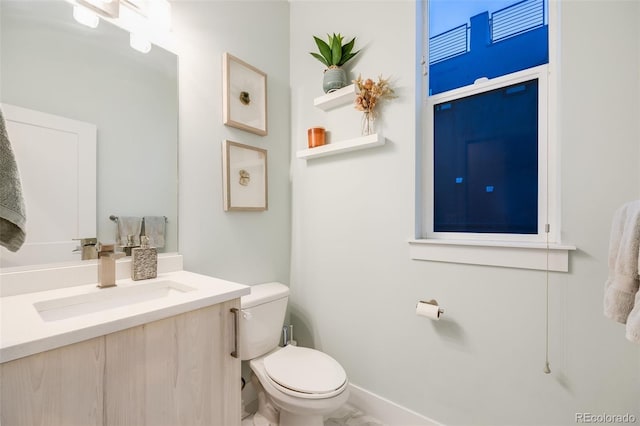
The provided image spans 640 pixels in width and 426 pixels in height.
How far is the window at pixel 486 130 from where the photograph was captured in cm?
125

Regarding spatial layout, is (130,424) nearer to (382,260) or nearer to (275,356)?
(275,356)

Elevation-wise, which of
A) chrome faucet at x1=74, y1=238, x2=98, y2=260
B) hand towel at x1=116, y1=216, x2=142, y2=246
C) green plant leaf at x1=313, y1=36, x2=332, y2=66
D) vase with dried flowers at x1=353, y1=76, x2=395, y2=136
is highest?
green plant leaf at x1=313, y1=36, x2=332, y2=66

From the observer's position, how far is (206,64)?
152 cm

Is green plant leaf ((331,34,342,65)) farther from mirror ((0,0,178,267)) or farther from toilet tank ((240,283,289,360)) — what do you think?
toilet tank ((240,283,289,360))

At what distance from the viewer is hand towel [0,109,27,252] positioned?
0.61 metres

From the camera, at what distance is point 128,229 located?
1.22 meters

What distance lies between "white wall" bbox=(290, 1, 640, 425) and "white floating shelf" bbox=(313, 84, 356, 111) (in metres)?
0.08

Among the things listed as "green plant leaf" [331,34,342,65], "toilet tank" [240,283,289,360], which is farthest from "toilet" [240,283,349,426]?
"green plant leaf" [331,34,342,65]

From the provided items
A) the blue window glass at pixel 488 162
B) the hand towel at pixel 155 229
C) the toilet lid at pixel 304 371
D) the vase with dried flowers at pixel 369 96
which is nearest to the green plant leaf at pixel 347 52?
the vase with dried flowers at pixel 369 96

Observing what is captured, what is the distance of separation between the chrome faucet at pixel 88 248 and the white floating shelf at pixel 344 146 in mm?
1185

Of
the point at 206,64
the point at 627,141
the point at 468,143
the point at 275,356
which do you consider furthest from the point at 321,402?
the point at 206,64

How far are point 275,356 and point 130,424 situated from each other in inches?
→ 30.8

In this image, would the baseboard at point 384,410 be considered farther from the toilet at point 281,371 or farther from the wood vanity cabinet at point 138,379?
the wood vanity cabinet at point 138,379

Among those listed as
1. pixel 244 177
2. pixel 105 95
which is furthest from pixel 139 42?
pixel 244 177
